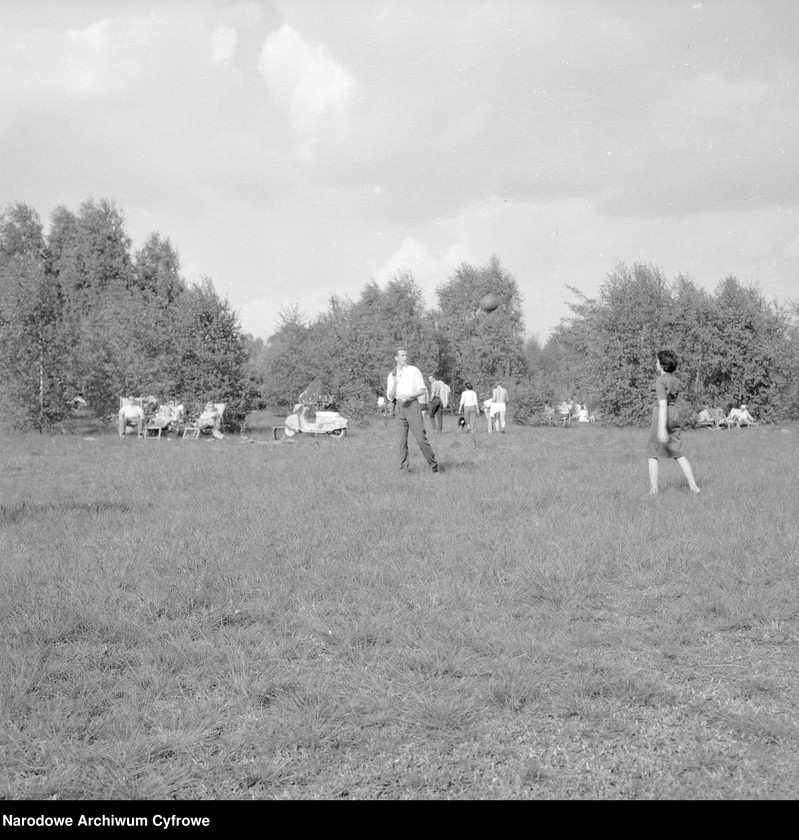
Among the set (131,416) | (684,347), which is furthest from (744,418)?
(131,416)

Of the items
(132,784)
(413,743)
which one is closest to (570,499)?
(413,743)

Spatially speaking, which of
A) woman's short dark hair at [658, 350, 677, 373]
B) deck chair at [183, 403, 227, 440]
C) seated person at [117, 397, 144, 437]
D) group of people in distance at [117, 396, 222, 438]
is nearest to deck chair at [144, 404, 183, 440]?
group of people in distance at [117, 396, 222, 438]

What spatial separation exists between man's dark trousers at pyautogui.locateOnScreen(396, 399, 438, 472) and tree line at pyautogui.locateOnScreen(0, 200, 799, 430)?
13.8 meters

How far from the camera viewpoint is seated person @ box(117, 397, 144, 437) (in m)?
24.2

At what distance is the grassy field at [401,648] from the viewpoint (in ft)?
10.2

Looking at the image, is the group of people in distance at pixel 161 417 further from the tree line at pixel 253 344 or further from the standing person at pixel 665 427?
the standing person at pixel 665 427

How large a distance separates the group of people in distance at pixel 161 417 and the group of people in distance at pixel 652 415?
1170 cm

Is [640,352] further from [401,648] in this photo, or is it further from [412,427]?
[401,648]

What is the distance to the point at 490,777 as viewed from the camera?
305 centimetres

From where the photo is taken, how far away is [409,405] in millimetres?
12281

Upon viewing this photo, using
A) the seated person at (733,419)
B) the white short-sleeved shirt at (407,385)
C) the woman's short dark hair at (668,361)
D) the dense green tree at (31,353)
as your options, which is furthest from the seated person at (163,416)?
the seated person at (733,419)

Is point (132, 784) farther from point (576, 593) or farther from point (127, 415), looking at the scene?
point (127, 415)

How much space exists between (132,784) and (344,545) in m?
3.92

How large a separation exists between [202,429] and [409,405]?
1335 cm
